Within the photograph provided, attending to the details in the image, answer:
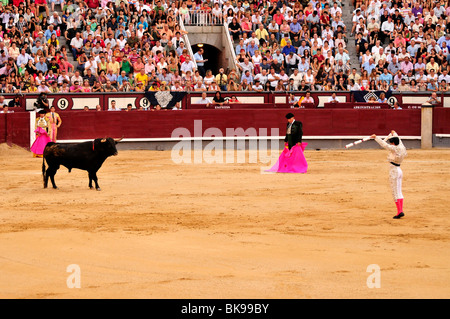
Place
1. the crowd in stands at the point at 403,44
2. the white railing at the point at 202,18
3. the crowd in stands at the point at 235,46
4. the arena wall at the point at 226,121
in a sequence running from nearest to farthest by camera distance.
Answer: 1. the arena wall at the point at 226,121
2. the crowd in stands at the point at 235,46
3. the crowd in stands at the point at 403,44
4. the white railing at the point at 202,18

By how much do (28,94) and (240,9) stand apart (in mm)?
7139

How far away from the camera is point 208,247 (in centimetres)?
817

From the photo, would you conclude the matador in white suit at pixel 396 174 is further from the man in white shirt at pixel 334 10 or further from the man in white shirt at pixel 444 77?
the man in white shirt at pixel 334 10

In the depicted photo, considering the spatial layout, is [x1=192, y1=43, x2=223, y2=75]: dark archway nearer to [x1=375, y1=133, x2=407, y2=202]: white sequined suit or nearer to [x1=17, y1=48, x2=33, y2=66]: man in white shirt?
[x1=17, y1=48, x2=33, y2=66]: man in white shirt

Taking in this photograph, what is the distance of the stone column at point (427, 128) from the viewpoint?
21.2 meters

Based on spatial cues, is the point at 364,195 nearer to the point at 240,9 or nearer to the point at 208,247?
the point at 208,247

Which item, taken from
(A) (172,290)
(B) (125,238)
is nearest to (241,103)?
(B) (125,238)

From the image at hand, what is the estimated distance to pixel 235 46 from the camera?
23938 mm

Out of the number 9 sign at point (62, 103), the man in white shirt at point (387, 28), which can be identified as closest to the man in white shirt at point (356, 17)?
the man in white shirt at point (387, 28)

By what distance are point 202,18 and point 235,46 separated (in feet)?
4.80

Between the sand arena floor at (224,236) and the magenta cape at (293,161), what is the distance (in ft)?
1.42

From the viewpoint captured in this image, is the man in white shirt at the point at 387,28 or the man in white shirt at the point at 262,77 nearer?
the man in white shirt at the point at 262,77

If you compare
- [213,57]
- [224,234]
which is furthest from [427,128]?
[224,234]

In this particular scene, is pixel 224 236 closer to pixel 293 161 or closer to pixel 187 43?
pixel 293 161
